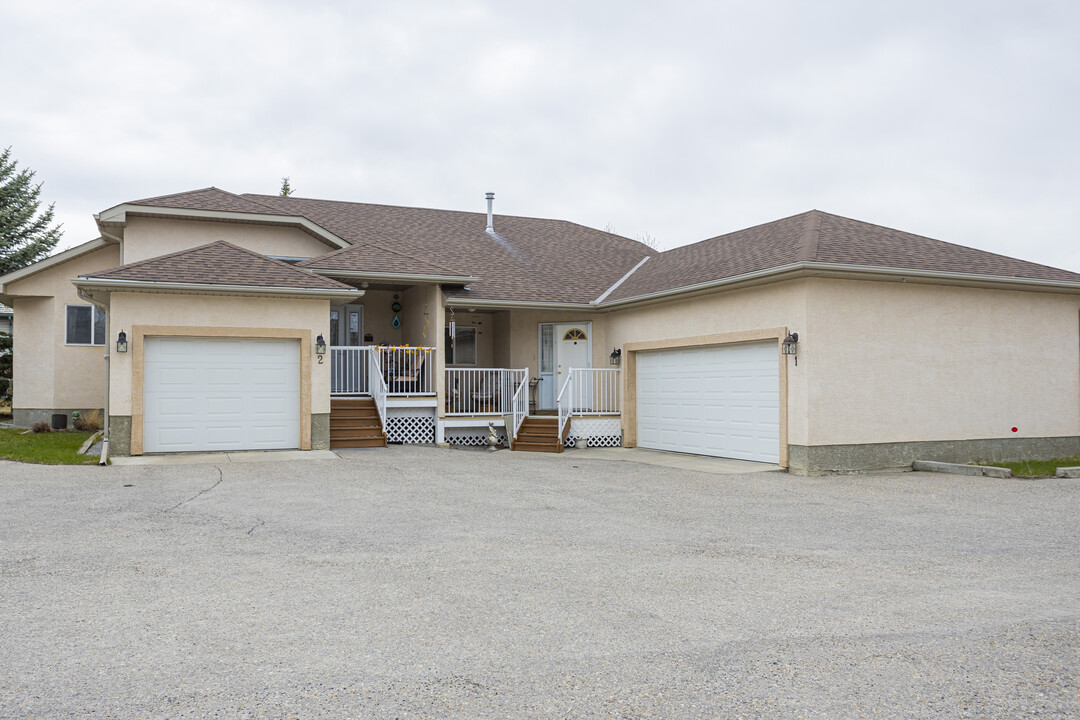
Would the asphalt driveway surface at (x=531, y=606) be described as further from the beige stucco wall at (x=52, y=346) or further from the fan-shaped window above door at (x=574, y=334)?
the beige stucco wall at (x=52, y=346)

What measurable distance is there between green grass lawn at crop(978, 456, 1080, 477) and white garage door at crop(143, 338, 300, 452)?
12923mm

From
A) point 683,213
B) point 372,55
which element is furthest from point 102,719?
point 683,213

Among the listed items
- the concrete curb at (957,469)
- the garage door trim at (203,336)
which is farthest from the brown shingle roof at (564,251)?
the concrete curb at (957,469)

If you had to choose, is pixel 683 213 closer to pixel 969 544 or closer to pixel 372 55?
pixel 372 55

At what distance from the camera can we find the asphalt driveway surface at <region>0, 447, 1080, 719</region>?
380 cm

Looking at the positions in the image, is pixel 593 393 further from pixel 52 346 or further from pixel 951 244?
pixel 52 346

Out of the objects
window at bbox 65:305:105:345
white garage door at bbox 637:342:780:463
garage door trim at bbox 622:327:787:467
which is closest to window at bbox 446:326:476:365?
garage door trim at bbox 622:327:787:467

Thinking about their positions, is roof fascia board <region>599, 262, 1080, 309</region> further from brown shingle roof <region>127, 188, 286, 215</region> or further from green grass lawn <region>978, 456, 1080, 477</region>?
brown shingle roof <region>127, 188, 286, 215</region>

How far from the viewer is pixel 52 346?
2011cm

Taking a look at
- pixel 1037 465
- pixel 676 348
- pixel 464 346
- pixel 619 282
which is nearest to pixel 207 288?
pixel 464 346

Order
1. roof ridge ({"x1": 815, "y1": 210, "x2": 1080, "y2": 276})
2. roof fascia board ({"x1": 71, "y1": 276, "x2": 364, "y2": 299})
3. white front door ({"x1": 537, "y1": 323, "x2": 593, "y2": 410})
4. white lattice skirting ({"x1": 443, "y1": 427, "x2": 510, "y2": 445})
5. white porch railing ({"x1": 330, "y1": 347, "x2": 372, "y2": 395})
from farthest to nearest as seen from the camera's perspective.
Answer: white front door ({"x1": 537, "y1": 323, "x2": 593, "y2": 410}) < white lattice skirting ({"x1": 443, "y1": 427, "x2": 510, "y2": 445}) < white porch railing ({"x1": 330, "y1": 347, "x2": 372, "y2": 395}) < roof ridge ({"x1": 815, "y1": 210, "x2": 1080, "y2": 276}) < roof fascia board ({"x1": 71, "y1": 276, "x2": 364, "y2": 299})

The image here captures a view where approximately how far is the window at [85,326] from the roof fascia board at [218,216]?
12.4 ft

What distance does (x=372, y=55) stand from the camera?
1714 cm

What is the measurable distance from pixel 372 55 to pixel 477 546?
524 inches
